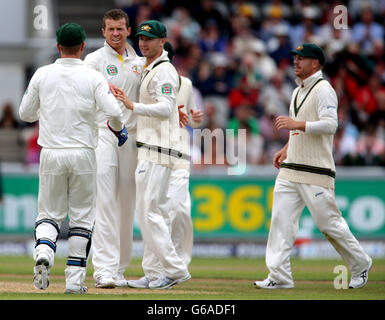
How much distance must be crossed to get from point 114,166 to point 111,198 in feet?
1.09

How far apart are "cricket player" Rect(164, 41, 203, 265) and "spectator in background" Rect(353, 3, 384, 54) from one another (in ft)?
32.8

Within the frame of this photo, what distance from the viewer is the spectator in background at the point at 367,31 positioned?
20.3 metres

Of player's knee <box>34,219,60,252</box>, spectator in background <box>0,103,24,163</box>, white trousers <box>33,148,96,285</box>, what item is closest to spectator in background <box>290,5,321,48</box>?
spectator in background <box>0,103,24,163</box>

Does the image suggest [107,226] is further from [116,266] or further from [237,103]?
[237,103]

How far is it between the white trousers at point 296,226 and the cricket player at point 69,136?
217cm

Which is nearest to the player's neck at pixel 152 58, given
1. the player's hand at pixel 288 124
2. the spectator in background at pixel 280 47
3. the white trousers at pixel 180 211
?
the player's hand at pixel 288 124

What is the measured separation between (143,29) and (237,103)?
9257 mm

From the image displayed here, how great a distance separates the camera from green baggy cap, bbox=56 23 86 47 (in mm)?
8188

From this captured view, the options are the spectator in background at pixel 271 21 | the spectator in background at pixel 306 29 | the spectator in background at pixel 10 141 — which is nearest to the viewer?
the spectator in background at pixel 10 141

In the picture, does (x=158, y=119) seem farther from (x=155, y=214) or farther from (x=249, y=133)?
(x=249, y=133)

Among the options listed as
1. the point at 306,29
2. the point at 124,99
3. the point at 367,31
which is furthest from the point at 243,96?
the point at 124,99

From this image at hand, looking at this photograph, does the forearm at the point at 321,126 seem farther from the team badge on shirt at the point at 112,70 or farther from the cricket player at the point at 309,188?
the team badge on shirt at the point at 112,70

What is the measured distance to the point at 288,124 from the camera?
9.19 metres
